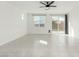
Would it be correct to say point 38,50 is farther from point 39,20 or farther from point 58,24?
point 58,24

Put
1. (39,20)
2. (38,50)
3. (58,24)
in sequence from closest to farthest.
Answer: (38,50)
(39,20)
(58,24)

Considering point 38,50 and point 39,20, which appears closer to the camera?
point 38,50

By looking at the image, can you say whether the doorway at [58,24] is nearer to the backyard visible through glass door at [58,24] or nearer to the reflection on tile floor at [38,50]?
the backyard visible through glass door at [58,24]

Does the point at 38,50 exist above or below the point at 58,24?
below

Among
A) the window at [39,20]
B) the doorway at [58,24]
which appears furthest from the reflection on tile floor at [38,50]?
the doorway at [58,24]

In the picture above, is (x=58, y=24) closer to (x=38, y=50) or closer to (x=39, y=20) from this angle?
(x=39, y=20)

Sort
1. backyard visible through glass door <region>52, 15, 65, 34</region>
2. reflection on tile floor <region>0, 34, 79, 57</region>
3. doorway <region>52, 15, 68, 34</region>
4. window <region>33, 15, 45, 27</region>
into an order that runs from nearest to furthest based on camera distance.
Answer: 1. reflection on tile floor <region>0, 34, 79, 57</region>
2. window <region>33, 15, 45, 27</region>
3. doorway <region>52, 15, 68, 34</region>
4. backyard visible through glass door <region>52, 15, 65, 34</region>

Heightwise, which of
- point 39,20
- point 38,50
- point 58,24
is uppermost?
point 39,20

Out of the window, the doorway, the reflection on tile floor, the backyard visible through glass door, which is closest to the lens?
the reflection on tile floor

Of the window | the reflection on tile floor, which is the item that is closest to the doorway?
the window

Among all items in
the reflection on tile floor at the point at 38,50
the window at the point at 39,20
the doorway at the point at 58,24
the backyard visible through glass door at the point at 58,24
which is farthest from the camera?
the backyard visible through glass door at the point at 58,24

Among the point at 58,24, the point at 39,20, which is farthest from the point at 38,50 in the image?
the point at 58,24

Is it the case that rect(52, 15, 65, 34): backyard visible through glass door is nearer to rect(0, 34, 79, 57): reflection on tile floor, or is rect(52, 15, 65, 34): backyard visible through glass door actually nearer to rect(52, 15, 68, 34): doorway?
Result: rect(52, 15, 68, 34): doorway

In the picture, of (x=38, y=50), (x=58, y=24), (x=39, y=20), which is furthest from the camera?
(x=58, y=24)
